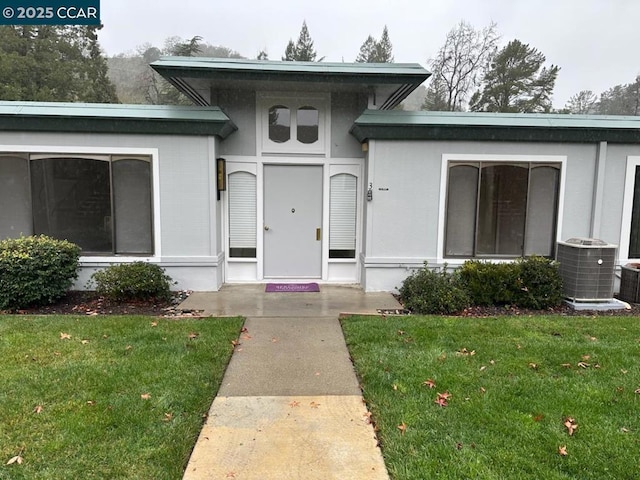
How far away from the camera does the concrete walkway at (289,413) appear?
2.78 metres

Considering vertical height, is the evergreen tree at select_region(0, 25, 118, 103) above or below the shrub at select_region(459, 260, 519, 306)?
above

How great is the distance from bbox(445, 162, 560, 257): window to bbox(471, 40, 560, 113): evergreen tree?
2584 centimetres

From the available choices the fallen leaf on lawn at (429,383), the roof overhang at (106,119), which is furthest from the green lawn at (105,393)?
the roof overhang at (106,119)

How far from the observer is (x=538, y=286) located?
658 cm

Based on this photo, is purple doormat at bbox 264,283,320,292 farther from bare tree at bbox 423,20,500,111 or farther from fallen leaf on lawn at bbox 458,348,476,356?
bare tree at bbox 423,20,500,111

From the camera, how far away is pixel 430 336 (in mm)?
5090

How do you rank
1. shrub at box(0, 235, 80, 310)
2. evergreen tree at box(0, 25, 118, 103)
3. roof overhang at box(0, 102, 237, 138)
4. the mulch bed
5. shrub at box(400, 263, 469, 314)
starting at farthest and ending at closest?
1. evergreen tree at box(0, 25, 118, 103)
2. roof overhang at box(0, 102, 237, 138)
3. shrub at box(400, 263, 469, 314)
4. the mulch bed
5. shrub at box(0, 235, 80, 310)

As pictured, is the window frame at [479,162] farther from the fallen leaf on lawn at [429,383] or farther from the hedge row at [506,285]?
the fallen leaf on lawn at [429,383]

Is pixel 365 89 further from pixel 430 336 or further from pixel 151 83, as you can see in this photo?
pixel 151 83

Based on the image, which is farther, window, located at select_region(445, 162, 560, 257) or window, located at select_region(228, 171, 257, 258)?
window, located at select_region(228, 171, 257, 258)

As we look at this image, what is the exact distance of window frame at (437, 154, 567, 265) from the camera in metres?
7.37

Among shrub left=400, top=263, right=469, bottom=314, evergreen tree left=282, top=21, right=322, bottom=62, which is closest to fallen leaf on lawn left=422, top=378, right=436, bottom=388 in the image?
shrub left=400, top=263, right=469, bottom=314

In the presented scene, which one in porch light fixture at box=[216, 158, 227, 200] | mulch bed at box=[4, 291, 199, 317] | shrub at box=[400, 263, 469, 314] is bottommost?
mulch bed at box=[4, 291, 199, 317]

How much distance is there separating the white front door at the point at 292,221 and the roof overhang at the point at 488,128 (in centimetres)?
132
